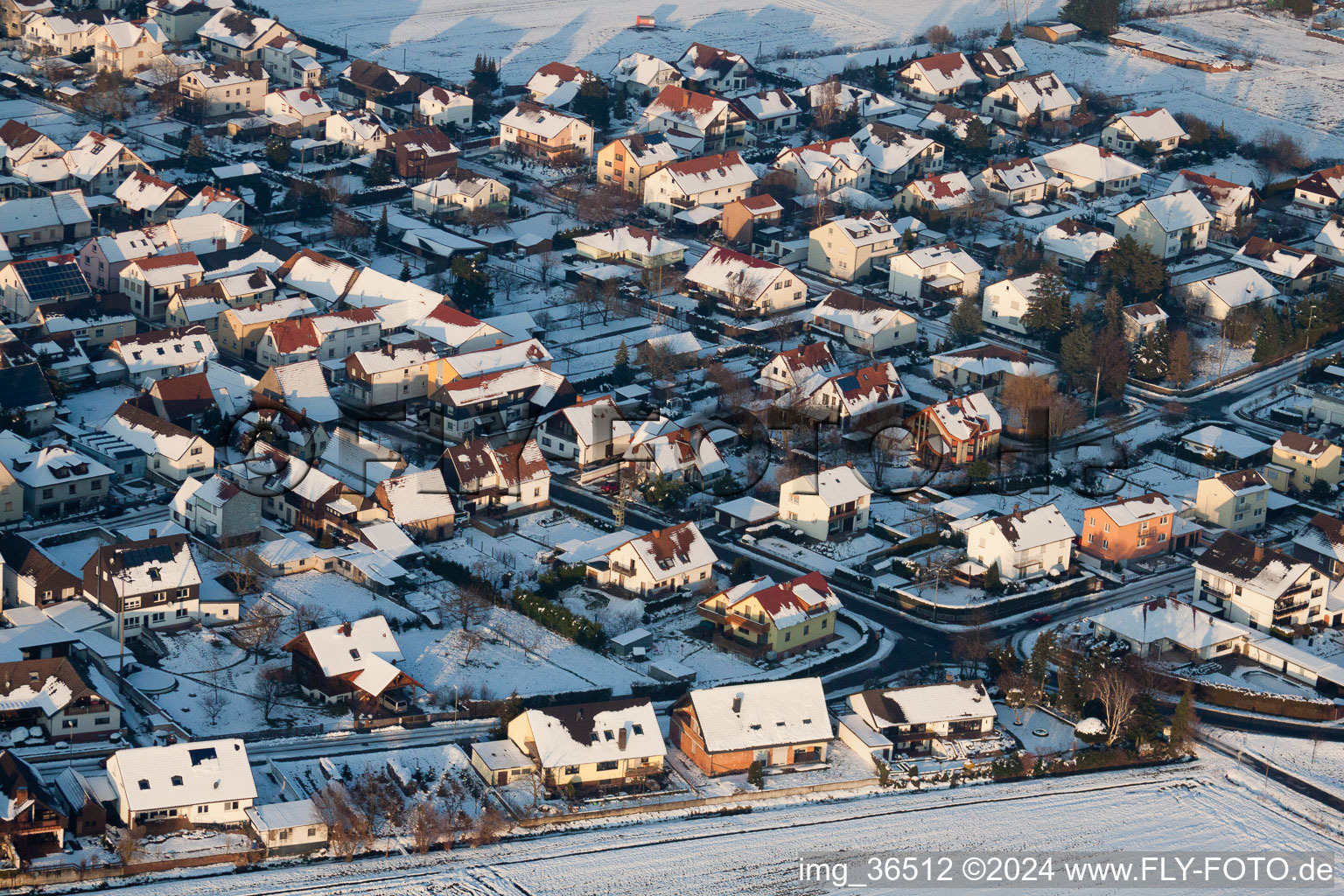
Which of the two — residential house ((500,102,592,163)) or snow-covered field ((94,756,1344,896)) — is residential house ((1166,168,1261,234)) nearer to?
residential house ((500,102,592,163))

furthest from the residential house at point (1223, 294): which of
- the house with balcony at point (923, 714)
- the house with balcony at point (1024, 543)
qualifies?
the house with balcony at point (923, 714)

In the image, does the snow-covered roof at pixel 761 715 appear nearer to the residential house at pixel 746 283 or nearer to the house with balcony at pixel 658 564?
the house with balcony at pixel 658 564

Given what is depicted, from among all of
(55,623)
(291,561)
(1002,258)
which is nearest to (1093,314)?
(1002,258)

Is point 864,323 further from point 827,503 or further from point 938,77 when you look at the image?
point 938,77

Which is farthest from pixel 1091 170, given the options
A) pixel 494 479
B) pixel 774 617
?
pixel 774 617

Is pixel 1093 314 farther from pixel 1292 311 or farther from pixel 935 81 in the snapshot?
pixel 935 81

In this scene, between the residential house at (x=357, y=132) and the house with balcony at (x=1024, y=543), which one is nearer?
the house with balcony at (x=1024, y=543)
